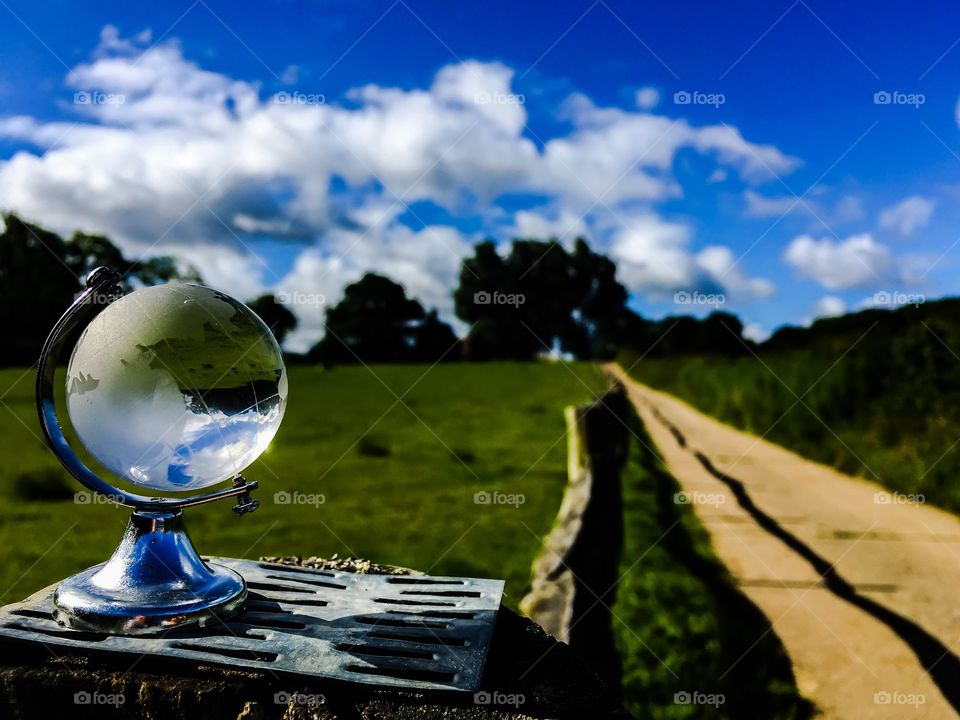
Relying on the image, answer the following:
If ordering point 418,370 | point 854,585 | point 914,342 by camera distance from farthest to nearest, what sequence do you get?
point 418,370, point 914,342, point 854,585

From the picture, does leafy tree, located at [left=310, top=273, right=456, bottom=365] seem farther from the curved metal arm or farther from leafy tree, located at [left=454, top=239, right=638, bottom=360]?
the curved metal arm

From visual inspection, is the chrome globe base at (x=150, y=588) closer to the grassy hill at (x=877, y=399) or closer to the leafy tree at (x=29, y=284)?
the grassy hill at (x=877, y=399)

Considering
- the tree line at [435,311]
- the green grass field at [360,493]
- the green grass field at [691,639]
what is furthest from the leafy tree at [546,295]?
the green grass field at [691,639]

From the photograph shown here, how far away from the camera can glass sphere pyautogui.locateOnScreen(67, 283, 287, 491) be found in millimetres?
3033

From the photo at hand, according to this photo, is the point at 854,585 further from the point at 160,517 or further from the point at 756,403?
the point at 756,403

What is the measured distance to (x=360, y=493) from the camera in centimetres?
1028

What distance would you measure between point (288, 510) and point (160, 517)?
626cm

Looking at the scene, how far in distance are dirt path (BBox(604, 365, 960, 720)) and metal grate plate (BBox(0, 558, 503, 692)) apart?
9.41ft

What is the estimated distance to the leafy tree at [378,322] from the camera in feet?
59.5

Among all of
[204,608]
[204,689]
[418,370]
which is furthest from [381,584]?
[418,370]

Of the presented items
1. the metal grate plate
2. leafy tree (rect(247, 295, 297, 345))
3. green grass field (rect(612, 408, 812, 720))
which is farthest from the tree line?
the metal grate plate

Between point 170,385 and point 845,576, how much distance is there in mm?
6456

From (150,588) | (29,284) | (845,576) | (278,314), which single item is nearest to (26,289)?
(29,284)

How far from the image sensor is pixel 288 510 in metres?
9.41
